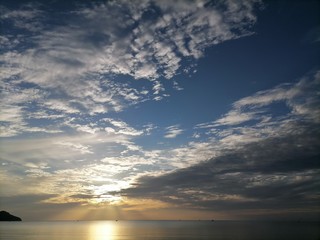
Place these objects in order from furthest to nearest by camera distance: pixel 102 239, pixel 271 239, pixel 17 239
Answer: pixel 102 239, pixel 17 239, pixel 271 239

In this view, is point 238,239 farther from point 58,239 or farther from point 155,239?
point 58,239

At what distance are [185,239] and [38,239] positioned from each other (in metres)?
80.1

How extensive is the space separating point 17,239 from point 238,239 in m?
115

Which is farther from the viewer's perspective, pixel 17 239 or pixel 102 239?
pixel 102 239

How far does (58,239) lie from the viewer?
16762 cm

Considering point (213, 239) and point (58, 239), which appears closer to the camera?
point (213, 239)

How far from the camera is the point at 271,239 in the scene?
495ft

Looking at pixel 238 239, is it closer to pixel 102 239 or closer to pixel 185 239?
pixel 185 239

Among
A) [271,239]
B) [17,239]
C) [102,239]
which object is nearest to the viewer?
[271,239]

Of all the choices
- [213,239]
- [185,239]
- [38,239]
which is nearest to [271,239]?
[213,239]

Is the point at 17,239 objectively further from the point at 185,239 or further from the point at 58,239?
the point at 185,239

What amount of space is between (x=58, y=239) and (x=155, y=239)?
53565 mm

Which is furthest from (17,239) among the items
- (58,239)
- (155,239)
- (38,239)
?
(155,239)

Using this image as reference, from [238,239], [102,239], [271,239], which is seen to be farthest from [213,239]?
[102,239]
